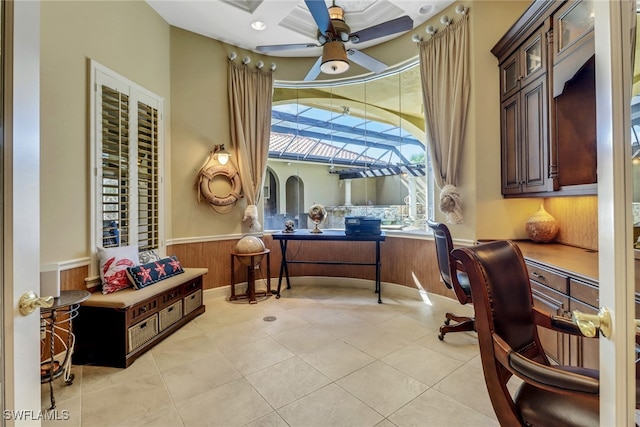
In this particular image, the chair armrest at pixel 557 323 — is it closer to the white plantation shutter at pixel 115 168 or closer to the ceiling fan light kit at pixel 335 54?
the ceiling fan light kit at pixel 335 54

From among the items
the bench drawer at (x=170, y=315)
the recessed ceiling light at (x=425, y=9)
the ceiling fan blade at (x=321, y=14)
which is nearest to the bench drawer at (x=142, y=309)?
the bench drawer at (x=170, y=315)

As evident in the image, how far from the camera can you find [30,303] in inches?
35.3

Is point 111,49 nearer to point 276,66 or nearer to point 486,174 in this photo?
point 276,66

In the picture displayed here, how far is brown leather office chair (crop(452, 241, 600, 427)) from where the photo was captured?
1010 millimetres

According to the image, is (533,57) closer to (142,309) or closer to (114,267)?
(142,309)

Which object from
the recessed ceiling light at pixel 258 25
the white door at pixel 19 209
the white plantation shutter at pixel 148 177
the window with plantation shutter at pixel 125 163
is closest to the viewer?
the white door at pixel 19 209

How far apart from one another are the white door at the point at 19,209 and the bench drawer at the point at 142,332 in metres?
1.56

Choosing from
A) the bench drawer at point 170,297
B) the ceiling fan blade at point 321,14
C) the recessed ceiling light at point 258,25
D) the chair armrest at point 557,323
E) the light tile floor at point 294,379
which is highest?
the recessed ceiling light at point 258,25

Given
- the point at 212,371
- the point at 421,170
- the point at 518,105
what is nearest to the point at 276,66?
the point at 421,170

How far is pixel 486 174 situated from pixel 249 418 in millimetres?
3087

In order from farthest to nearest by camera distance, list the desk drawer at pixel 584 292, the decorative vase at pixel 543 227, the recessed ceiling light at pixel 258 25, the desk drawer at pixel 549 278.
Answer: the recessed ceiling light at pixel 258 25 < the decorative vase at pixel 543 227 < the desk drawer at pixel 549 278 < the desk drawer at pixel 584 292

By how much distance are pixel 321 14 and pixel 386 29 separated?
2.38ft

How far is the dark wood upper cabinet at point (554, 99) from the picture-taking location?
2.14 m

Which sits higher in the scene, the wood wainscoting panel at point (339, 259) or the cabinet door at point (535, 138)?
the cabinet door at point (535, 138)
